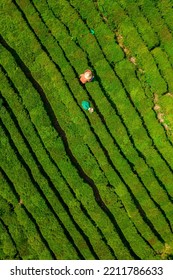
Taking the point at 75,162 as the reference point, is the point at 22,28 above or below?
above

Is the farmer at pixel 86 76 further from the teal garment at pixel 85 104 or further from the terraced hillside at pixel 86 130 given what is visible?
the teal garment at pixel 85 104

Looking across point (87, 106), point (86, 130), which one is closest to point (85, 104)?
point (87, 106)

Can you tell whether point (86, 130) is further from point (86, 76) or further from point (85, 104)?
point (86, 76)

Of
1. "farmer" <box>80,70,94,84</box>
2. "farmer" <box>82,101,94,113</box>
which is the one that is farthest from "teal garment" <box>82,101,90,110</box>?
"farmer" <box>80,70,94,84</box>

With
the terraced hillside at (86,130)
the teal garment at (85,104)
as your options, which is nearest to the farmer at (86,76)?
the terraced hillside at (86,130)

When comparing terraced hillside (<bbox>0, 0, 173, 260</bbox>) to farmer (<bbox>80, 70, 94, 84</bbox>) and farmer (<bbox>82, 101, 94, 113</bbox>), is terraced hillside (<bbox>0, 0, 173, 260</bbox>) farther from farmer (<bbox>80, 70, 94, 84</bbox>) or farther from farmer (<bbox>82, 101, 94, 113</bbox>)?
farmer (<bbox>80, 70, 94, 84</bbox>)
